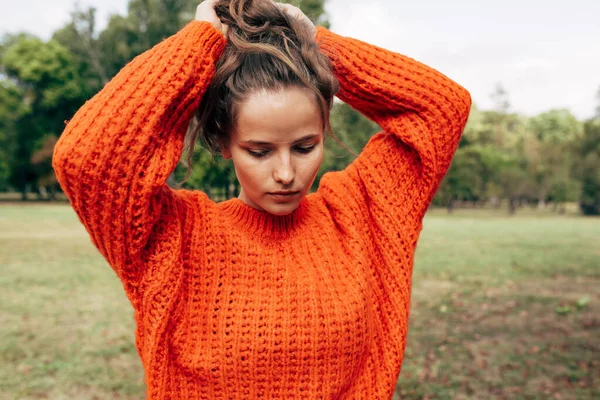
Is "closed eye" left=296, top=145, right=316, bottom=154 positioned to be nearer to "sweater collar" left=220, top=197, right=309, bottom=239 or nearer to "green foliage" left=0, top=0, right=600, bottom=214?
"sweater collar" left=220, top=197, right=309, bottom=239

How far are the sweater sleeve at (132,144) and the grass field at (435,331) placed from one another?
3.60 m

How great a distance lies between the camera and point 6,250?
11922 millimetres

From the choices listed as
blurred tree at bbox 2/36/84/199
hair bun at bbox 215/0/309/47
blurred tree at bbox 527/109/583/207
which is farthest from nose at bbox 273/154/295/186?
blurred tree at bbox 527/109/583/207

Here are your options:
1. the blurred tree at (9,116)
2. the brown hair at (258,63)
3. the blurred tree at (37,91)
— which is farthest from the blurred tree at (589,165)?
the brown hair at (258,63)

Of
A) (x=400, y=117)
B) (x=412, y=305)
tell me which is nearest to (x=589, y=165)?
(x=412, y=305)

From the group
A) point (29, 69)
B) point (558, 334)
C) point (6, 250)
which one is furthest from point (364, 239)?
point (29, 69)

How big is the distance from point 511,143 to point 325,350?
49.4 metres

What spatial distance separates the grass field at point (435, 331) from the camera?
→ 4711mm

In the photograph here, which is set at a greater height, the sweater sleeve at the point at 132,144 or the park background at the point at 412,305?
the sweater sleeve at the point at 132,144

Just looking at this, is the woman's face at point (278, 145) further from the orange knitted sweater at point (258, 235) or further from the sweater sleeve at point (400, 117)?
the sweater sleeve at point (400, 117)

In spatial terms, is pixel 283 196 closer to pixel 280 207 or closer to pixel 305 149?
pixel 280 207

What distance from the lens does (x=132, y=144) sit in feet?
4.41

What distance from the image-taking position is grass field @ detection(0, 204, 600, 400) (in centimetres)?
471

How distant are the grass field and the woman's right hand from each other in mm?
3832
